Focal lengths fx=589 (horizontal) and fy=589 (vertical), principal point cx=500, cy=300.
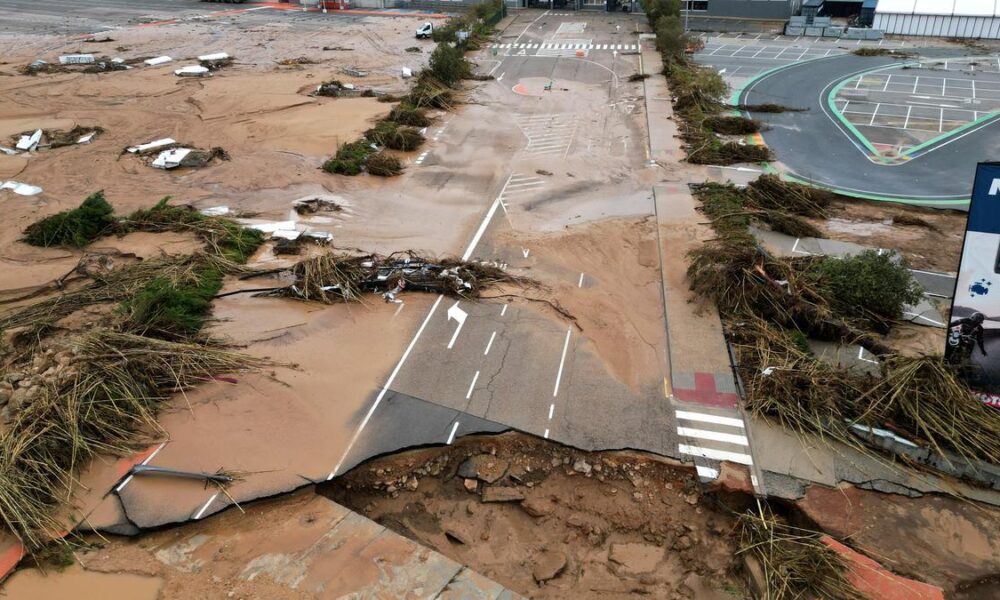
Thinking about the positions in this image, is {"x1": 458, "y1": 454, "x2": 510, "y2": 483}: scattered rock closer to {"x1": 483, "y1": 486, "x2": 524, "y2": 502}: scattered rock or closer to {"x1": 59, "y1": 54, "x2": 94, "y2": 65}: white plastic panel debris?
{"x1": 483, "y1": 486, "x2": 524, "y2": 502}: scattered rock

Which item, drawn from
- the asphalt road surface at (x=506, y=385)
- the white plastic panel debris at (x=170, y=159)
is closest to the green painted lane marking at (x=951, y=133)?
the asphalt road surface at (x=506, y=385)

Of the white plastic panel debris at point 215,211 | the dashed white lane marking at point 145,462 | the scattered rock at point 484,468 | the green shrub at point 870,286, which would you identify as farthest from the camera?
the white plastic panel debris at point 215,211

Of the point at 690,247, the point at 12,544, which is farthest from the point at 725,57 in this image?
the point at 12,544

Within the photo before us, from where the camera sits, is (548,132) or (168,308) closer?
(168,308)

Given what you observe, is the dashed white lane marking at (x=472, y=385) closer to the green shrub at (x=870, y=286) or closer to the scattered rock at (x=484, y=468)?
the scattered rock at (x=484, y=468)

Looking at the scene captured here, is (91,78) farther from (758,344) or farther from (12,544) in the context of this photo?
(758,344)

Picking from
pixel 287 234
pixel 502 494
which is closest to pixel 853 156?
pixel 502 494

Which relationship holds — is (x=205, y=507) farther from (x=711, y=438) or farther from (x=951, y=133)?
(x=951, y=133)
